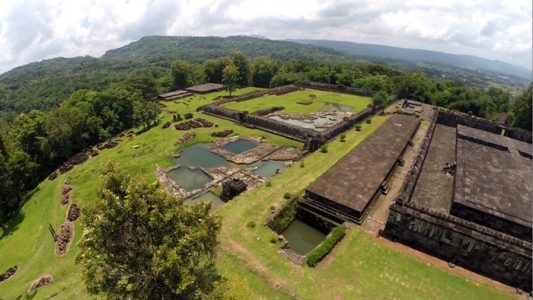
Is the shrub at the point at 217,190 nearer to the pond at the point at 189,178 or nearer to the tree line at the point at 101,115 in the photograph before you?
the pond at the point at 189,178

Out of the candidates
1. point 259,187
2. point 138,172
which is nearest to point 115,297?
point 259,187

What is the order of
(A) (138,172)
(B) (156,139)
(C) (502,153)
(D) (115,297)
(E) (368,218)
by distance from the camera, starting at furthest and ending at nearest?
(B) (156,139)
(A) (138,172)
(C) (502,153)
(E) (368,218)
(D) (115,297)

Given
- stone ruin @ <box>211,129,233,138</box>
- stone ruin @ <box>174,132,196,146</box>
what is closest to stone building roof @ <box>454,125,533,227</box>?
stone ruin @ <box>211,129,233,138</box>

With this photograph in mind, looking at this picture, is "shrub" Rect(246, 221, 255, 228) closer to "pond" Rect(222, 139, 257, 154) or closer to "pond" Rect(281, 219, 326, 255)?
"pond" Rect(281, 219, 326, 255)

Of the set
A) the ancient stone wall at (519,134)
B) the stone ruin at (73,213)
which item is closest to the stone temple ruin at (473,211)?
the ancient stone wall at (519,134)

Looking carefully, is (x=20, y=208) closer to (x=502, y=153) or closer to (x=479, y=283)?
(x=479, y=283)

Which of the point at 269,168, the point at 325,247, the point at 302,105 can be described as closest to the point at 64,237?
the point at 269,168

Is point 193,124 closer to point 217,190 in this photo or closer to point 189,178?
point 189,178
